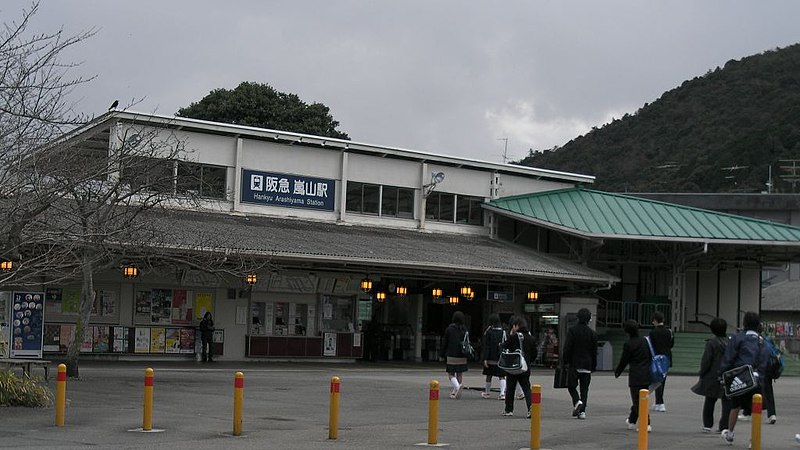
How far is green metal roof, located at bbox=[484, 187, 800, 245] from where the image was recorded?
40.7m

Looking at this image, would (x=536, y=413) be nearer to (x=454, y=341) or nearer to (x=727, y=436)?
(x=727, y=436)

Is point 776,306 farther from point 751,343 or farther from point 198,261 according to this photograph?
point 751,343

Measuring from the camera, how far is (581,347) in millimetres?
18109

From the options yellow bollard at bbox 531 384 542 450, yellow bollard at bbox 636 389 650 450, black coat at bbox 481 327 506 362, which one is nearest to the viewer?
yellow bollard at bbox 636 389 650 450

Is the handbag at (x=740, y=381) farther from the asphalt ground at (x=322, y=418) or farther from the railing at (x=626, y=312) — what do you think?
the railing at (x=626, y=312)

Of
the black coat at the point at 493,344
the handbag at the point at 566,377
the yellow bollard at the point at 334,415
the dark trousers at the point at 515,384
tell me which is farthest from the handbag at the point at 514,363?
the yellow bollard at the point at 334,415

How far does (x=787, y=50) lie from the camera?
109 meters

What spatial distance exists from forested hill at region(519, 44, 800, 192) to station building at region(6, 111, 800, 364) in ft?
155

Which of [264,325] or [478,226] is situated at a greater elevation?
[478,226]

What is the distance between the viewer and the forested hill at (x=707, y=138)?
9294 centimetres

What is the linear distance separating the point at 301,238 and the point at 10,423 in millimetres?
18959

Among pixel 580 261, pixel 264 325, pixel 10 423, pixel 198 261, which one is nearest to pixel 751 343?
pixel 10 423

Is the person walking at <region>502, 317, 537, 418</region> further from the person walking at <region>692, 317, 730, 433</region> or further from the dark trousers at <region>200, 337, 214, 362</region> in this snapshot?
the dark trousers at <region>200, 337, 214, 362</region>

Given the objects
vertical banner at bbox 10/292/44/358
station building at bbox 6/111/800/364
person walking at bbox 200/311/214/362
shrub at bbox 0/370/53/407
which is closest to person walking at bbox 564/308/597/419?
shrub at bbox 0/370/53/407
